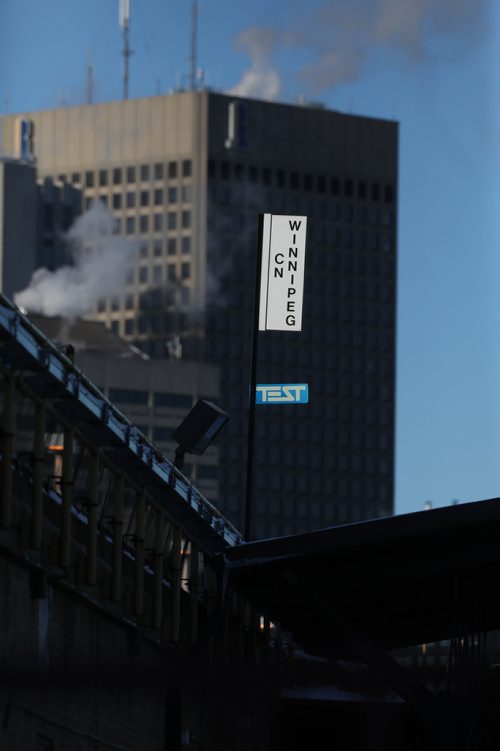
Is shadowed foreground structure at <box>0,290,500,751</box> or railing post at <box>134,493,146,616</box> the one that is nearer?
shadowed foreground structure at <box>0,290,500,751</box>

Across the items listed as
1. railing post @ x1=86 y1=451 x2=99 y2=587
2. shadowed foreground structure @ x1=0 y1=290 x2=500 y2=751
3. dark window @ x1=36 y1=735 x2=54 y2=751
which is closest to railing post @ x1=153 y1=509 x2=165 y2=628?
shadowed foreground structure @ x1=0 y1=290 x2=500 y2=751

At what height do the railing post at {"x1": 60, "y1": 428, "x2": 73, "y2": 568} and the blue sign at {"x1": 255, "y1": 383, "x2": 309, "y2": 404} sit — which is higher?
the blue sign at {"x1": 255, "y1": 383, "x2": 309, "y2": 404}

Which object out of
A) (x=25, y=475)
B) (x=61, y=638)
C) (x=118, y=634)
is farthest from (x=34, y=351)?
(x=118, y=634)

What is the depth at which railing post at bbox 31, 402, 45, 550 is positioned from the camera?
31.9 m

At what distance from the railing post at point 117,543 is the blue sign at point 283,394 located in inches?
173

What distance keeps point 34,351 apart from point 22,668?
17.4 feet

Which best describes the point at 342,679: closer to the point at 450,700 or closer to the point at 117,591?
the point at 450,700

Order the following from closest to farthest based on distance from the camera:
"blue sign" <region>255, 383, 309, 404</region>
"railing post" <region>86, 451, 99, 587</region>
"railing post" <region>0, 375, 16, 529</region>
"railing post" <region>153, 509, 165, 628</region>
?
"railing post" <region>0, 375, 16, 529</region> → "railing post" <region>86, 451, 99, 587</region> → "railing post" <region>153, 509, 165, 628</region> → "blue sign" <region>255, 383, 309, 404</region>

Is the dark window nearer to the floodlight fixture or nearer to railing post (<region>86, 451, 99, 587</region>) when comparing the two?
railing post (<region>86, 451, 99, 587</region>)

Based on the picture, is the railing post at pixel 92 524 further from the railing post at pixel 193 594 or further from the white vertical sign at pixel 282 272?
the white vertical sign at pixel 282 272

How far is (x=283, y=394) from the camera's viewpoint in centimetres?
4069

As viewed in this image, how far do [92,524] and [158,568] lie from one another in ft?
13.7

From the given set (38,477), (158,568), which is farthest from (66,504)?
(158,568)

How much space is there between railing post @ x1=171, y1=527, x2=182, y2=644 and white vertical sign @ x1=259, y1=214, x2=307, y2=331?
6255 mm
